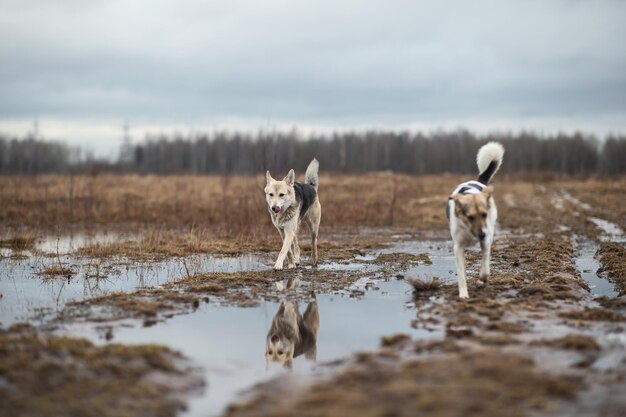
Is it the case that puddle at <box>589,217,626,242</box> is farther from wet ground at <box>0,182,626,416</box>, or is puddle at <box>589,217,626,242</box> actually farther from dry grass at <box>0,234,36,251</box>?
dry grass at <box>0,234,36,251</box>

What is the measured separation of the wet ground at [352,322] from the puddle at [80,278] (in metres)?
0.03

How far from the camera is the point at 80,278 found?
10547mm

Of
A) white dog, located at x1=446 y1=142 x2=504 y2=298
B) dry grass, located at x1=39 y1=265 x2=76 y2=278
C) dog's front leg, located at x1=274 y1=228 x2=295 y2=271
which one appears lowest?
dry grass, located at x1=39 y1=265 x2=76 y2=278

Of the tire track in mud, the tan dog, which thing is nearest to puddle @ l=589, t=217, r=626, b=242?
the tire track in mud

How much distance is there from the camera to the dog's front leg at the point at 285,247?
11.3 meters

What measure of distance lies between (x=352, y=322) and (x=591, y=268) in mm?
6461

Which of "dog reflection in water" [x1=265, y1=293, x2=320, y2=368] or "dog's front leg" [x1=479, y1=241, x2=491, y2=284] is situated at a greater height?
"dog's front leg" [x1=479, y1=241, x2=491, y2=284]

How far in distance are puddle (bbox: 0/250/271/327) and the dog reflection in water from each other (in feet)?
9.76

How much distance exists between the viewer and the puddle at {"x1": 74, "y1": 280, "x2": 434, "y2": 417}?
5438 millimetres

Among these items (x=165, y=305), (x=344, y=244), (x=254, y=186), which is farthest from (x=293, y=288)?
(x=254, y=186)

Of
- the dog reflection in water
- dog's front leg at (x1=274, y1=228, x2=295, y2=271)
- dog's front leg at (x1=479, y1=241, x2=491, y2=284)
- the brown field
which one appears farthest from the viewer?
the brown field

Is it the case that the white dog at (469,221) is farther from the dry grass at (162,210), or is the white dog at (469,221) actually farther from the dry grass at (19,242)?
the dry grass at (19,242)

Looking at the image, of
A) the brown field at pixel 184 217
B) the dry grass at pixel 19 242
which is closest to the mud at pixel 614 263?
the brown field at pixel 184 217

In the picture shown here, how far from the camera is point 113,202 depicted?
25844 mm
